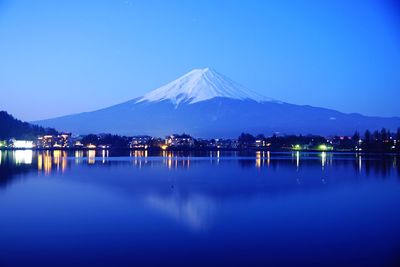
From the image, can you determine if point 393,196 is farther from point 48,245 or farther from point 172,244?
point 48,245

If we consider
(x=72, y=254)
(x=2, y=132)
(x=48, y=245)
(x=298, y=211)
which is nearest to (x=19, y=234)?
(x=48, y=245)

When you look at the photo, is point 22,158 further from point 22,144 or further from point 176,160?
point 22,144

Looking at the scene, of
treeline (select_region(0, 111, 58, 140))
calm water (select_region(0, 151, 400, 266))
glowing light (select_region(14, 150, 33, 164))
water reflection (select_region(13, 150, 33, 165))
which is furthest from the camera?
treeline (select_region(0, 111, 58, 140))

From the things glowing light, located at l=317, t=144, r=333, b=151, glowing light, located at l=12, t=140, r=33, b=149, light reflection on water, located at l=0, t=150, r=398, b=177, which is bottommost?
light reflection on water, located at l=0, t=150, r=398, b=177

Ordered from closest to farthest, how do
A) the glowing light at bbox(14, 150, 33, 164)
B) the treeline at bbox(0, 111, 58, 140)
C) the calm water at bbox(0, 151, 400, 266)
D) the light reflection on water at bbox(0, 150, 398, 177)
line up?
1. the calm water at bbox(0, 151, 400, 266)
2. the light reflection on water at bbox(0, 150, 398, 177)
3. the glowing light at bbox(14, 150, 33, 164)
4. the treeline at bbox(0, 111, 58, 140)

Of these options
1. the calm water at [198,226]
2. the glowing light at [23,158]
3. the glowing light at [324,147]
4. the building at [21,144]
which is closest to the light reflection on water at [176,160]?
the glowing light at [23,158]

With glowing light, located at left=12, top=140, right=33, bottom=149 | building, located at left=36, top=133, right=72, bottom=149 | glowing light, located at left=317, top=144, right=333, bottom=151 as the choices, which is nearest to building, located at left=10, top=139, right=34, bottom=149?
glowing light, located at left=12, top=140, right=33, bottom=149

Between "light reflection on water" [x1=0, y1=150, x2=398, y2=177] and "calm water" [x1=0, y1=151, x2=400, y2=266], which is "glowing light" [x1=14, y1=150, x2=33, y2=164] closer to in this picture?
"light reflection on water" [x1=0, y1=150, x2=398, y2=177]

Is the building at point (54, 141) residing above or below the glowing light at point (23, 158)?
above

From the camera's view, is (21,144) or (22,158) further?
(21,144)

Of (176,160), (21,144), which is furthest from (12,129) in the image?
(176,160)

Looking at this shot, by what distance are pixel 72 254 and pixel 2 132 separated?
61168 millimetres

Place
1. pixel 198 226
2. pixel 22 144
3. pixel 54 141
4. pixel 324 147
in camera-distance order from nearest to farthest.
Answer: pixel 198 226
pixel 22 144
pixel 324 147
pixel 54 141

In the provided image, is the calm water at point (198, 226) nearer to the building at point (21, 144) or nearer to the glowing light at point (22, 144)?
the building at point (21, 144)
